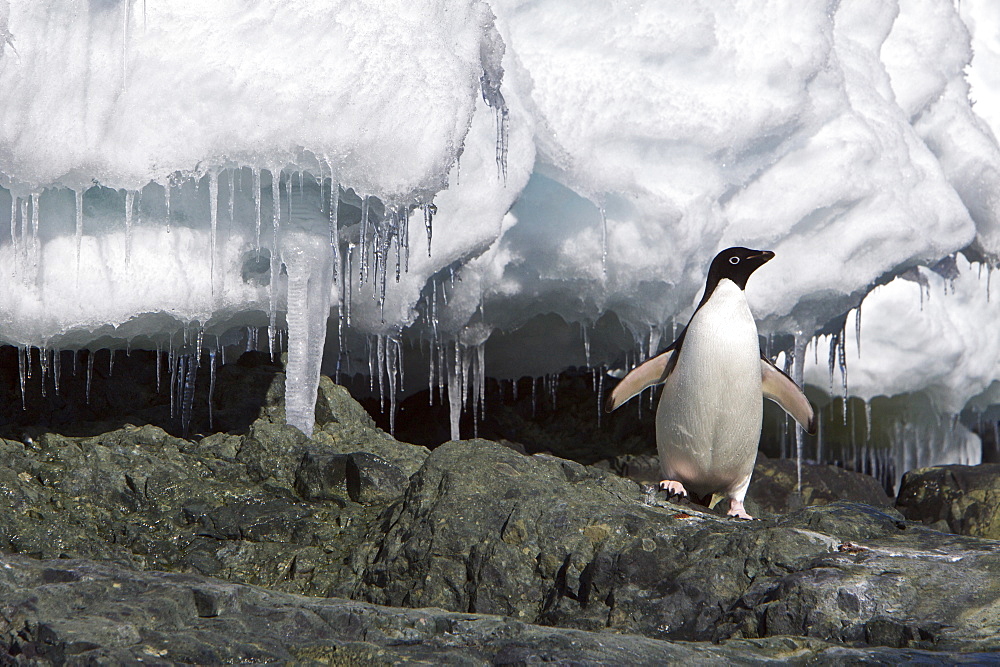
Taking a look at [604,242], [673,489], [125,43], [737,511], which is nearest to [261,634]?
[125,43]

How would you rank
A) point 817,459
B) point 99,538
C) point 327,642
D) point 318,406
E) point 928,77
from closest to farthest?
point 327,642 < point 99,538 < point 318,406 < point 928,77 < point 817,459

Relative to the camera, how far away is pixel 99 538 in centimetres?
453

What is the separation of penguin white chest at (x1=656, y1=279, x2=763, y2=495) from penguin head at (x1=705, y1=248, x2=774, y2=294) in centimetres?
4

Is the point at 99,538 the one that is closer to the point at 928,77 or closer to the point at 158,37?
the point at 158,37

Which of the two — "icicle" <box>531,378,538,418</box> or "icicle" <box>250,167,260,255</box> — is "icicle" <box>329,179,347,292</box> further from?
"icicle" <box>531,378,538,418</box>

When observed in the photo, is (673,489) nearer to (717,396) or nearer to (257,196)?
(717,396)

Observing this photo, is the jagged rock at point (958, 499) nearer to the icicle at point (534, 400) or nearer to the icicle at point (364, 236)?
the icicle at point (534, 400)

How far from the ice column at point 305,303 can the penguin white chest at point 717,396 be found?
179cm

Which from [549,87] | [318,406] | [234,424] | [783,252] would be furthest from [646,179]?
[234,424]

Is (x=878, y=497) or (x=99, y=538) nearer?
(x=99, y=538)

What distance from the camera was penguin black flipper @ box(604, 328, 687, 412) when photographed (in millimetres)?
5688

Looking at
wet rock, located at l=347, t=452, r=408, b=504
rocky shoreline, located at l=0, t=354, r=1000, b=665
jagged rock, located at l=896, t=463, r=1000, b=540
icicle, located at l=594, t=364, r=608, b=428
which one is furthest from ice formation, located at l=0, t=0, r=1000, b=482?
jagged rock, located at l=896, t=463, r=1000, b=540

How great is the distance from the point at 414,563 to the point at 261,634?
1.41 metres

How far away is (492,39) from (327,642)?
3.07 metres
